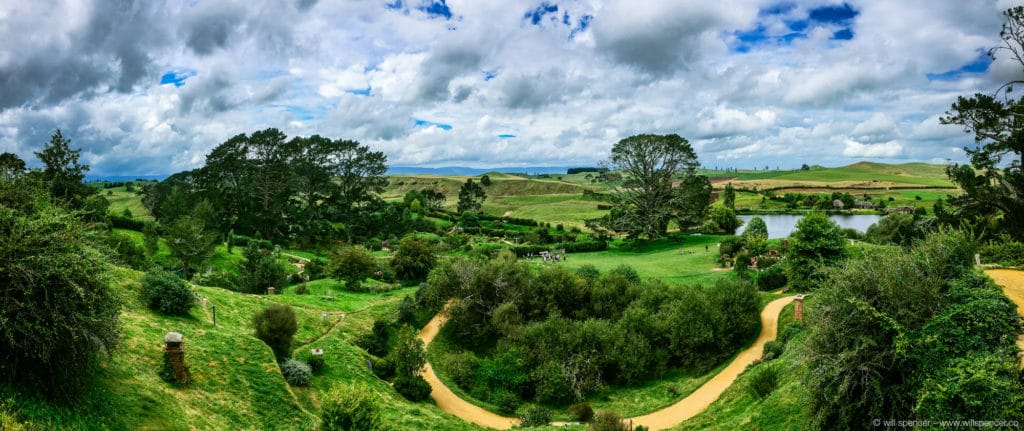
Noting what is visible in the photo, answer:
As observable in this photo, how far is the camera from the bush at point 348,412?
1323 cm

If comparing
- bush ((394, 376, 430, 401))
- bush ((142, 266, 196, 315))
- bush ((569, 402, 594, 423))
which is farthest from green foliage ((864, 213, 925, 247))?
bush ((142, 266, 196, 315))

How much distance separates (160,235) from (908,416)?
59.1 metres

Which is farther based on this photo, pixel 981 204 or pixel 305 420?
pixel 981 204

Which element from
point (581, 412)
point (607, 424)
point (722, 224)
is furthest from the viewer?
point (722, 224)

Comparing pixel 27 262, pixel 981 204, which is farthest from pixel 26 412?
pixel 981 204

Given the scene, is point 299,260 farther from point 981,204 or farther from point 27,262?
point 981,204

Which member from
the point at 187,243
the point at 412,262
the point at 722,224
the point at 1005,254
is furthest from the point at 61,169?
the point at 722,224

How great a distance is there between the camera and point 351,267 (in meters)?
39.0

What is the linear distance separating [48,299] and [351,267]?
2852 cm

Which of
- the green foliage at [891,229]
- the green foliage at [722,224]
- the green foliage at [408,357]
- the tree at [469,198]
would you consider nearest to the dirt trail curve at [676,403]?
the green foliage at [408,357]

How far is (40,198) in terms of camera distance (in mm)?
12281

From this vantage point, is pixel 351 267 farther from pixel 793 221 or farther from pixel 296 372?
pixel 793 221

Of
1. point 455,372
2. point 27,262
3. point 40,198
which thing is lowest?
point 455,372

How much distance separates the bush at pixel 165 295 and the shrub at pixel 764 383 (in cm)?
2215
